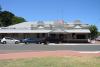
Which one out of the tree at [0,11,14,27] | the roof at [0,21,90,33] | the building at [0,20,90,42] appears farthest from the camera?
the tree at [0,11,14,27]

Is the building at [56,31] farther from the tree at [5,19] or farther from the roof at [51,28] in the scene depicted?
the tree at [5,19]

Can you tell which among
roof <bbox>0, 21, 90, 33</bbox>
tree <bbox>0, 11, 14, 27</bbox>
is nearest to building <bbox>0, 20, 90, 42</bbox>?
roof <bbox>0, 21, 90, 33</bbox>

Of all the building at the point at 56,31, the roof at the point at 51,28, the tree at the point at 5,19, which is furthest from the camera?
the tree at the point at 5,19

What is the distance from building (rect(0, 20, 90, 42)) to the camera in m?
73.4

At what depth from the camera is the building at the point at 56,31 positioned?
7344 cm

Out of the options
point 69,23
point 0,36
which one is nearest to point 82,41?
point 69,23

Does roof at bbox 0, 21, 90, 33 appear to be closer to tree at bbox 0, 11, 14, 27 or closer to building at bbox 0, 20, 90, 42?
building at bbox 0, 20, 90, 42

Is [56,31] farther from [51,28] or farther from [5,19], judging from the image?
[5,19]

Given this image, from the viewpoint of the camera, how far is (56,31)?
73125 mm

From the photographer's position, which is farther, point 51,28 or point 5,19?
point 5,19

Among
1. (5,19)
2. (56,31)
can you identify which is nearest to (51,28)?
(56,31)

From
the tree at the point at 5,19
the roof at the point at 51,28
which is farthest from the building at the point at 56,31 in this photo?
the tree at the point at 5,19

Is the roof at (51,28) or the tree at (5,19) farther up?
the tree at (5,19)

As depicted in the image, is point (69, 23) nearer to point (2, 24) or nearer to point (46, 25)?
point (46, 25)
